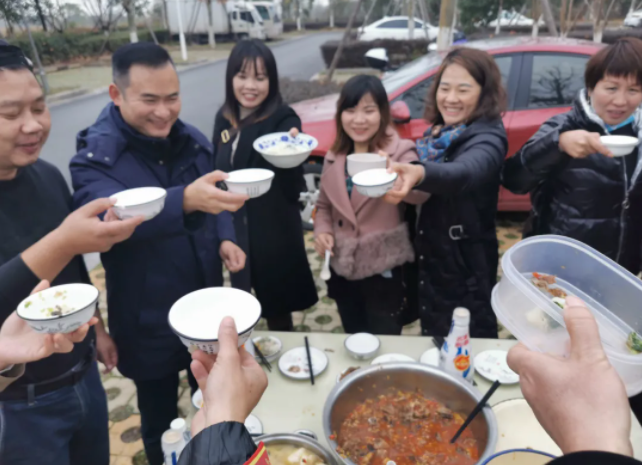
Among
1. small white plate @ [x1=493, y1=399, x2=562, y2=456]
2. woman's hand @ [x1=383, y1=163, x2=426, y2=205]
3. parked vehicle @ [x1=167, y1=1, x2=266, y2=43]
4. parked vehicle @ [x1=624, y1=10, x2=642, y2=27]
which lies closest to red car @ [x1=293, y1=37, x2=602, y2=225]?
woman's hand @ [x1=383, y1=163, x2=426, y2=205]

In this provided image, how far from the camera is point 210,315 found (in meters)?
1.31

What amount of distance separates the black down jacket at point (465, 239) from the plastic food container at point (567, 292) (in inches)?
23.0

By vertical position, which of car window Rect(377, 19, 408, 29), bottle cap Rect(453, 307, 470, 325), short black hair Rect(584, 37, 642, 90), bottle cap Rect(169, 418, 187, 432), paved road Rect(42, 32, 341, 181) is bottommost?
paved road Rect(42, 32, 341, 181)

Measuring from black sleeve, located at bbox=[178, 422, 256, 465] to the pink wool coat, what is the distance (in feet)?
5.06

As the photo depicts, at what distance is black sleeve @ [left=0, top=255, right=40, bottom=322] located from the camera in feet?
4.26

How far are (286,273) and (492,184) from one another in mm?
1365

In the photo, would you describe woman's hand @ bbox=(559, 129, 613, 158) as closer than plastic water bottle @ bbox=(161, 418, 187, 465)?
No

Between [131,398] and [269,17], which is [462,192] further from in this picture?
[269,17]

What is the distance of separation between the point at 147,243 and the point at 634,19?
59.8 feet

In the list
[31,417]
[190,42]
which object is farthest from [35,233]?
[190,42]

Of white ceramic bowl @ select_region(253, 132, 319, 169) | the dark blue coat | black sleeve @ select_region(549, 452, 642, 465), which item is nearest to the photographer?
black sleeve @ select_region(549, 452, 642, 465)

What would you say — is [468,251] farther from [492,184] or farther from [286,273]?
[286,273]

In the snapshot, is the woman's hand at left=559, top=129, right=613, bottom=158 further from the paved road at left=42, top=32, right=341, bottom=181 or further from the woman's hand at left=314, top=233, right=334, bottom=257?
the paved road at left=42, top=32, right=341, bottom=181

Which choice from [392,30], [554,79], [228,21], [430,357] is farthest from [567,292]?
[228,21]
